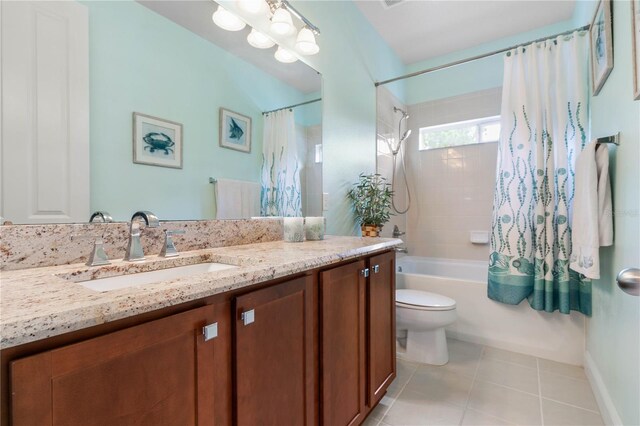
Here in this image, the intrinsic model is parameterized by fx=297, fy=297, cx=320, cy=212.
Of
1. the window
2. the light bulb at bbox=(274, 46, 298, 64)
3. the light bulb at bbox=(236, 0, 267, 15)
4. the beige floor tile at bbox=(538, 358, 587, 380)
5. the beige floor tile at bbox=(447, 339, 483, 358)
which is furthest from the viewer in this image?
the window

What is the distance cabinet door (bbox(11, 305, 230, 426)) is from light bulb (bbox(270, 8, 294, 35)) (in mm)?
1459

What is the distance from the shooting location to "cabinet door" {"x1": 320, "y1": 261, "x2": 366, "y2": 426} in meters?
1.10

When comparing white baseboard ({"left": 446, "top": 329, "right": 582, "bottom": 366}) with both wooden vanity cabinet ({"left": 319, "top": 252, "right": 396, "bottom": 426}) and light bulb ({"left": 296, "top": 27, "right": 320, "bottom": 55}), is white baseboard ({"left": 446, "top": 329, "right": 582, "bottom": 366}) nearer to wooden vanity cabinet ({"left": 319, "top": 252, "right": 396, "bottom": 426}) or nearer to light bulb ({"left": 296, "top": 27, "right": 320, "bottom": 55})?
wooden vanity cabinet ({"left": 319, "top": 252, "right": 396, "bottom": 426})

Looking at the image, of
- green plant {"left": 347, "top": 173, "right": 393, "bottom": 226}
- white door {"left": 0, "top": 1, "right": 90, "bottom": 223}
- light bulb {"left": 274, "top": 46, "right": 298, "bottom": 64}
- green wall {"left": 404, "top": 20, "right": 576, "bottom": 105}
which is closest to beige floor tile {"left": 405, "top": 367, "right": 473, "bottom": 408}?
green plant {"left": 347, "top": 173, "right": 393, "bottom": 226}

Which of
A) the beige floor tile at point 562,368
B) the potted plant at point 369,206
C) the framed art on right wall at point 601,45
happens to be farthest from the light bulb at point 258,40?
the beige floor tile at point 562,368

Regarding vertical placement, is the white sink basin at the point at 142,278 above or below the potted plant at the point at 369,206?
below

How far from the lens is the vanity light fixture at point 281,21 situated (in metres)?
1.53

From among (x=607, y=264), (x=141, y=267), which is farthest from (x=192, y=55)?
(x=607, y=264)

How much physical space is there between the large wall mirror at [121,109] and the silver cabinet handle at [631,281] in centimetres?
132

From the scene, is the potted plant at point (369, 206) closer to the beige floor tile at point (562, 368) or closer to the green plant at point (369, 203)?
the green plant at point (369, 203)

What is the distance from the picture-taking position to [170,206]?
1147 mm

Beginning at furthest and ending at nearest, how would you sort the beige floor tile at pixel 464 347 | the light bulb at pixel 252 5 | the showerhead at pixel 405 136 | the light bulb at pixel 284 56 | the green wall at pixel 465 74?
1. the showerhead at pixel 405 136
2. the green wall at pixel 465 74
3. the beige floor tile at pixel 464 347
4. the light bulb at pixel 284 56
5. the light bulb at pixel 252 5

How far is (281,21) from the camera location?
153 centimetres

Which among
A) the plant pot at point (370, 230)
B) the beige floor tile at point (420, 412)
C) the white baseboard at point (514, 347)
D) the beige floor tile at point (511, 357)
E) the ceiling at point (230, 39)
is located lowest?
the beige floor tile at point (420, 412)
